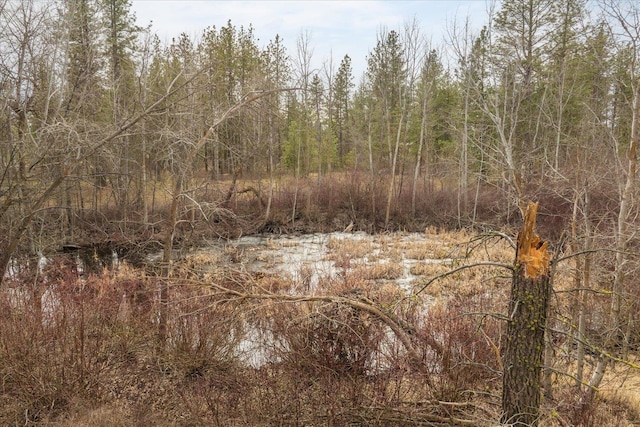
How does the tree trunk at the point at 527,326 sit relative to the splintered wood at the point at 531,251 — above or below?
below

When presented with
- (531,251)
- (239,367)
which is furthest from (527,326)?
(239,367)

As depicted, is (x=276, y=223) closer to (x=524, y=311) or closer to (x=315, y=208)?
(x=315, y=208)

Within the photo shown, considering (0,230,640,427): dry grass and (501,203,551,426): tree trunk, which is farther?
(0,230,640,427): dry grass

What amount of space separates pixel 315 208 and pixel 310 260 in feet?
23.9

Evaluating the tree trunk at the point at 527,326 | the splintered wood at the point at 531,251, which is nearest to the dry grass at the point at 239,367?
the tree trunk at the point at 527,326

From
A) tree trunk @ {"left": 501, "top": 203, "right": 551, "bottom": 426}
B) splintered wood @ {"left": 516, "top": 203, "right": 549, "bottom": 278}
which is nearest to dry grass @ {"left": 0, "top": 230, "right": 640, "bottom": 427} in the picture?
tree trunk @ {"left": 501, "top": 203, "right": 551, "bottom": 426}

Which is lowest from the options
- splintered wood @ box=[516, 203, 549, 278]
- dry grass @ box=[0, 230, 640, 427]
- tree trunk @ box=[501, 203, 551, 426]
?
dry grass @ box=[0, 230, 640, 427]

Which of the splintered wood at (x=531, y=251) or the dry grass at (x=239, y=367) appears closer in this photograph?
the splintered wood at (x=531, y=251)

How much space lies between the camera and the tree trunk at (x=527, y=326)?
284 centimetres

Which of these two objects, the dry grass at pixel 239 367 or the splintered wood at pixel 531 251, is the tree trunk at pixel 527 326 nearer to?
the splintered wood at pixel 531 251

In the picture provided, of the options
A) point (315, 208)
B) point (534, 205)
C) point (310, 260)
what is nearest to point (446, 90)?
point (315, 208)

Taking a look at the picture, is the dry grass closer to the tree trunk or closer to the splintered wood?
the tree trunk

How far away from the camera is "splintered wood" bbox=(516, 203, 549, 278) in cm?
282

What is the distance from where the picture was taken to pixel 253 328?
21.7ft
